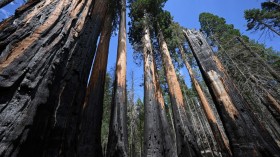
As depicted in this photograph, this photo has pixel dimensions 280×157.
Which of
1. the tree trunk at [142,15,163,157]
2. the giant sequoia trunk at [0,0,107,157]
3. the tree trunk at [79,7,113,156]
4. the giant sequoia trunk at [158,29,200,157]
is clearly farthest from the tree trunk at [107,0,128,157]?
the giant sequoia trunk at [0,0,107,157]

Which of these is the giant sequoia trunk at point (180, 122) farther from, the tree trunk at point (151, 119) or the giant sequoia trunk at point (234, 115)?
the giant sequoia trunk at point (234, 115)

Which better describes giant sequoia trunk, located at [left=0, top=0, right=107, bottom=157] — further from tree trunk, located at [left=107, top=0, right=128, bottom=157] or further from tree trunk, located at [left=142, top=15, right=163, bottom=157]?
tree trunk, located at [left=142, top=15, right=163, bottom=157]

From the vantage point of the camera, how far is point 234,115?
3.04 meters

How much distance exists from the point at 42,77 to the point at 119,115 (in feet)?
13.2

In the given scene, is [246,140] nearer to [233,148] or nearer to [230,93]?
[233,148]

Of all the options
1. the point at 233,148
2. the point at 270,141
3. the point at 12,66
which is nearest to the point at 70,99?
the point at 12,66

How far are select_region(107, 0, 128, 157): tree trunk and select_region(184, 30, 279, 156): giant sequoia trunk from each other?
273 cm

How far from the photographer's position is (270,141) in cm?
276

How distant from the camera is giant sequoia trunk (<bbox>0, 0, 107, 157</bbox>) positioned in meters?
1.32

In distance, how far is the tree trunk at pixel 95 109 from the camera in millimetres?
4090

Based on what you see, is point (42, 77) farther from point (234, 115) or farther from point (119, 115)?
point (119, 115)

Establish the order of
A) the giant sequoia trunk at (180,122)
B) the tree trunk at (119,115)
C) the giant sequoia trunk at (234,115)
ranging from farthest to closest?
the giant sequoia trunk at (180,122)
the tree trunk at (119,115)
the giant sequoia trunk at (234,115)

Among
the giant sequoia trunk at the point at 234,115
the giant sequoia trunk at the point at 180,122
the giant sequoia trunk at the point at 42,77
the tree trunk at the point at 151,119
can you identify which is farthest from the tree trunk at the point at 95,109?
the giant sequoia trunk at the point at 180,122

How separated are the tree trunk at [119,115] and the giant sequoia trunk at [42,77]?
2.65m
